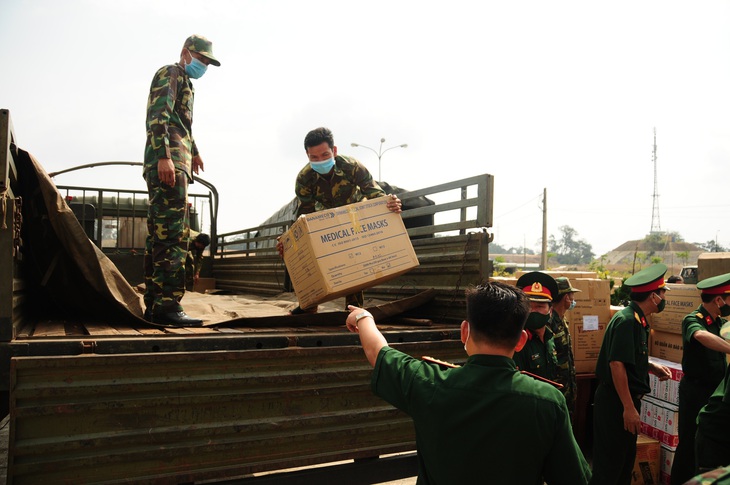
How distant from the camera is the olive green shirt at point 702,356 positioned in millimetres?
3727

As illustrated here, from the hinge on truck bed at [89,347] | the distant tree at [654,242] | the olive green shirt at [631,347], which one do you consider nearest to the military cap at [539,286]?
the olive green shirt at [631,347]

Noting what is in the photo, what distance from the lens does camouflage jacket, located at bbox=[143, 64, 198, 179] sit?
314cm

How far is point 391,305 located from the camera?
3320 millimetres

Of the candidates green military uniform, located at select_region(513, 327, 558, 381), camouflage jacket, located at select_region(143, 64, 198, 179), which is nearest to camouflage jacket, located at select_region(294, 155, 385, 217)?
camouflage jacket, located at select_region(143, 64, 198, 179)

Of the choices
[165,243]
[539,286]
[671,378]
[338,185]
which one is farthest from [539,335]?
[165,243]

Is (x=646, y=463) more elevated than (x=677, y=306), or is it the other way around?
(x=677, y=306)

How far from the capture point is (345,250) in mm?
3074

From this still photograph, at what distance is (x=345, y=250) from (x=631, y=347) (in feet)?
5.96

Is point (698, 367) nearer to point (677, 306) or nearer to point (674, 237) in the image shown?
point (677, 306)

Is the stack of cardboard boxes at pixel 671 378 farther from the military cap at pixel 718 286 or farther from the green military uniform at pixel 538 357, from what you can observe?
the green military uniform at pixel 538 357

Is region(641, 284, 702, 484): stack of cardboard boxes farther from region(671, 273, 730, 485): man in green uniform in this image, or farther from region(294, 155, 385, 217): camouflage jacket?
region(294, 155, 385, 217): camouflage jacket

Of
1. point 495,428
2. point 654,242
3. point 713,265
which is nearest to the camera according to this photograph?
point 495,428

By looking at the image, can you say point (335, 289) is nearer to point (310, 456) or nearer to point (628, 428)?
point (310, 456)

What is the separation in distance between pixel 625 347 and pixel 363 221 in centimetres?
175
